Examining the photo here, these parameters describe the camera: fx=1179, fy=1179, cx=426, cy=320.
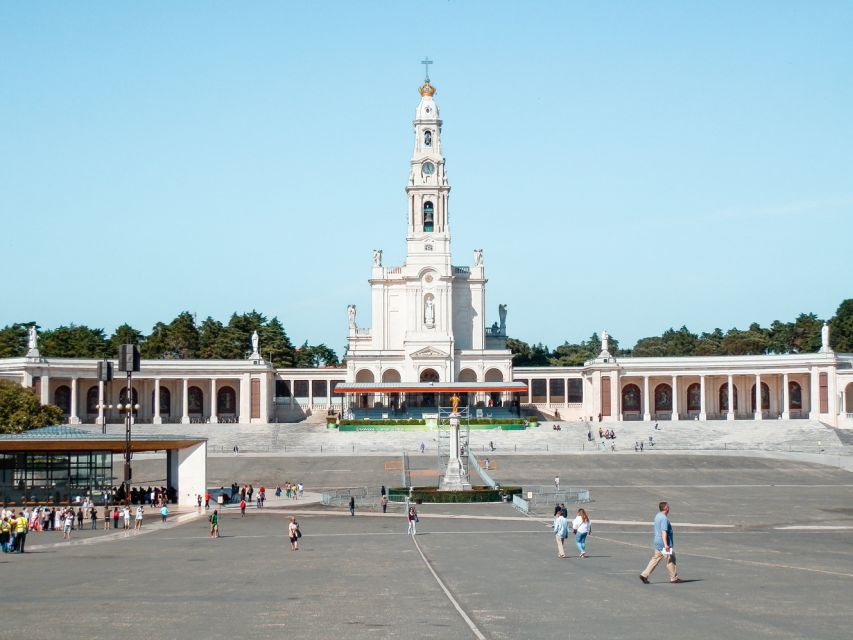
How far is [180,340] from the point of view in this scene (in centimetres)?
12962

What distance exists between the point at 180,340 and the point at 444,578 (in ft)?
352

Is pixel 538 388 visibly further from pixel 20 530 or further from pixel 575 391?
pixel 20 530

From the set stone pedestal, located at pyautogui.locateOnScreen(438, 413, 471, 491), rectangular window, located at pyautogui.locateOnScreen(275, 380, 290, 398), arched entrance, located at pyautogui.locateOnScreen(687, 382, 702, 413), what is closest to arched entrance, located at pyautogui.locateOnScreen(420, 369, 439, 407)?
rectangular window, located at pyautogui.locateOnScreen(275, 380, 290, 398)

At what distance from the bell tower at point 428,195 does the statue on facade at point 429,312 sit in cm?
380

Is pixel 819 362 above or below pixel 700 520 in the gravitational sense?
above

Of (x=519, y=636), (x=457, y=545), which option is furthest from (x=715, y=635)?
(x=457, y=545)

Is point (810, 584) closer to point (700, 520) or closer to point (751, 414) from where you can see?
point (700, 520)

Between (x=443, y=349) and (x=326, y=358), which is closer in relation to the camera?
(x=443, y=349)

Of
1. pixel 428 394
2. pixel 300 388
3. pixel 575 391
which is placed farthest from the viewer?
pixel 300 388

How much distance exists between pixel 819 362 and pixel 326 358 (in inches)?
2733

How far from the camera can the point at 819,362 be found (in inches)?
3949

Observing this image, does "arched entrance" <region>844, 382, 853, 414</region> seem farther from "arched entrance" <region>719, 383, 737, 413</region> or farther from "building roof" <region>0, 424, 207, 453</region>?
"building roof" <region>0, 424, 207, 453</region>

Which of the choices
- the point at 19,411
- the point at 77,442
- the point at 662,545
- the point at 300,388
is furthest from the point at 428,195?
the point at 662,545

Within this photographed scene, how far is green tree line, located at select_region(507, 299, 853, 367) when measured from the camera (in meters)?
133
